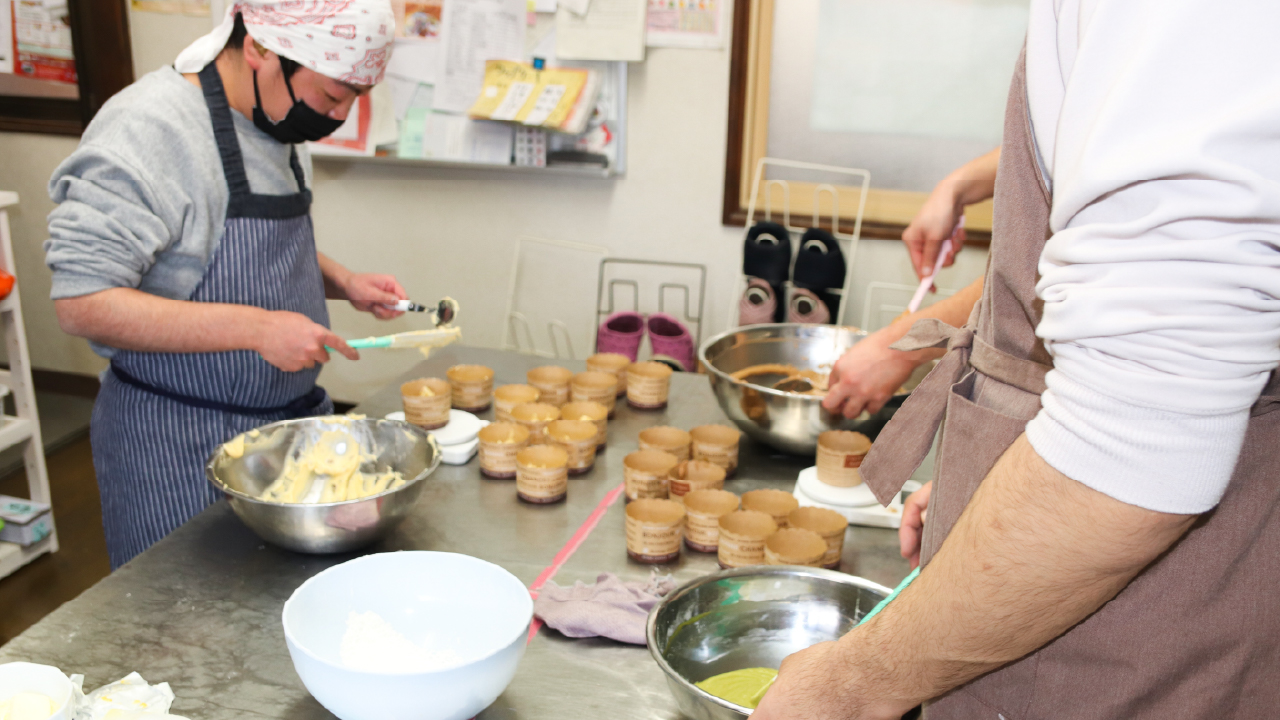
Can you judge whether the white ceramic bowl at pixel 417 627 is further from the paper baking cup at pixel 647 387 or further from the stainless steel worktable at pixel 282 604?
Answer: the paper baking cup at pixel 647 387

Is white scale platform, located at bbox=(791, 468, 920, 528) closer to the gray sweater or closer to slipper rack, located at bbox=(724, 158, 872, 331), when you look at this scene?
the gray sweater

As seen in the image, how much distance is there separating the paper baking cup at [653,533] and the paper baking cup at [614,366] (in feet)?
2.22

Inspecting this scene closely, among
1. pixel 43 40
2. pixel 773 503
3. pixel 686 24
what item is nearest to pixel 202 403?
pixel 773 503

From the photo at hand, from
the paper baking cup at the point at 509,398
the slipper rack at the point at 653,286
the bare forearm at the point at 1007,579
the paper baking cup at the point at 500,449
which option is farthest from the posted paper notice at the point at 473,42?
the bare forearm at the point at 1007,579

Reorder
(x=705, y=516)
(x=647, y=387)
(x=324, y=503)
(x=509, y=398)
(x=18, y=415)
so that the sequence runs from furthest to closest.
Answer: (x=18, y=415) < (x=647, y=387) < (x=509, y=398) < (x=705, y=516) < (x=324, y=503)

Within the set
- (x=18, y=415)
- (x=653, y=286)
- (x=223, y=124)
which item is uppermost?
(x=223, y=124)

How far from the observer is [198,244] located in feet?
5.36

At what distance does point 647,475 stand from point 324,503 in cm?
50

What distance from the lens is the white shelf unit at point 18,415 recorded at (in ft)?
9.25

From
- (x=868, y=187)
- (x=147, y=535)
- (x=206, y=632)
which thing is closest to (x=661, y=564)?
(x=206, y=632)

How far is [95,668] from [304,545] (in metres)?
0.29

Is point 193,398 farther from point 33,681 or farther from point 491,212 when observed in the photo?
point 491,212

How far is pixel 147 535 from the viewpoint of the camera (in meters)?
1.71

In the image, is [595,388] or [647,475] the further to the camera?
[595,388]
